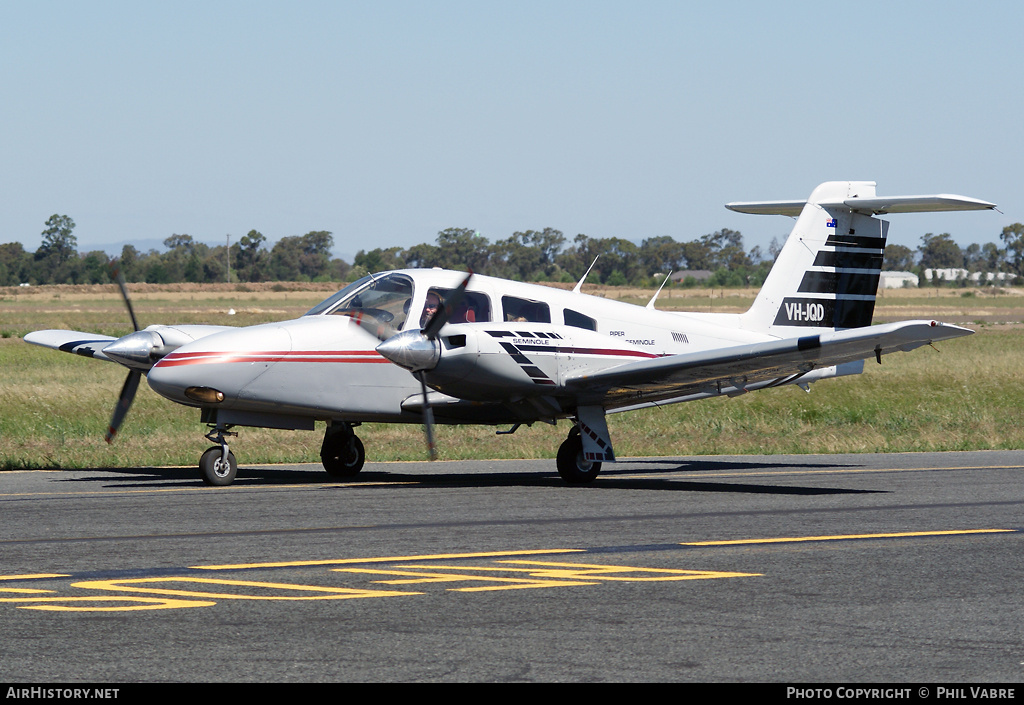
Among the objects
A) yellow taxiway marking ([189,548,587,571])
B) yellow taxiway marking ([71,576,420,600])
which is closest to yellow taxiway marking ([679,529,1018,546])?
yellow taxiway marking ([189,548,587,571])

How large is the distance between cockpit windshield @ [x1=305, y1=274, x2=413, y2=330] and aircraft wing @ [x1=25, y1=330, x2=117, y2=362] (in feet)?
15.3

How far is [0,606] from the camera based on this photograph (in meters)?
8.35

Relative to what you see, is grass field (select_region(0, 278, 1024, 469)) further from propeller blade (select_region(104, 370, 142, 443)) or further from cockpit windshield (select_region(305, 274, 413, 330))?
cockpit windshield (select_region(305, 274, 413, 330))

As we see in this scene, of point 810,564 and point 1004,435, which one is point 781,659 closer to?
point 810,564

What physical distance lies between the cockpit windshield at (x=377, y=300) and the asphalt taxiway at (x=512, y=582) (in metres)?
2.36

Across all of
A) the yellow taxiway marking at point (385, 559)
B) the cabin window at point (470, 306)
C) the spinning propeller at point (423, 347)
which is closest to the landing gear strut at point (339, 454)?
the spinning propeller at point (423, 347)

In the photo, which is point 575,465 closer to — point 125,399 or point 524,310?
point 524,310

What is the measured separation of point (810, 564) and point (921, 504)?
511 centimetres

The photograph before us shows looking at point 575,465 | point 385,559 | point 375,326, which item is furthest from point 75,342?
point 385,559

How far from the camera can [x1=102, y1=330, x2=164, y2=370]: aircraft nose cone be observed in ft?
58.4

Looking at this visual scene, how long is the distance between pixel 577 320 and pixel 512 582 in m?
8.62

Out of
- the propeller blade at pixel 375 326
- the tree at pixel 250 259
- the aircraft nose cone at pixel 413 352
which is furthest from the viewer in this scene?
the tree at pixel 250 259

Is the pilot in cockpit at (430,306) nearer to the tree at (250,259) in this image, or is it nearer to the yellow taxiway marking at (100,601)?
the yellow taxiway marking at (100,601)

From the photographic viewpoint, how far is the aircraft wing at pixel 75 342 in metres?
20.5
